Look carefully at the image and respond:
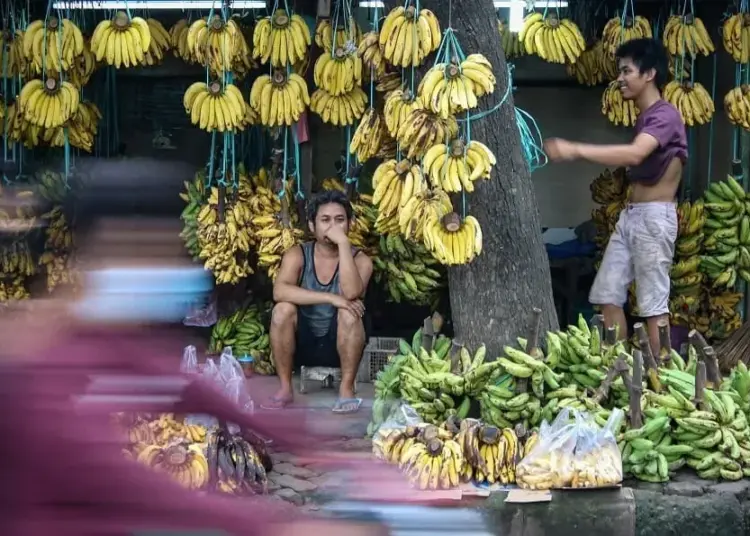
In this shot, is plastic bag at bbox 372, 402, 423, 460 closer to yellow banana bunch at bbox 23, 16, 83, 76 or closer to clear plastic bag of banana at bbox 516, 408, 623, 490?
clear plastic bag of banana at bbox 516, 408, 623, 490

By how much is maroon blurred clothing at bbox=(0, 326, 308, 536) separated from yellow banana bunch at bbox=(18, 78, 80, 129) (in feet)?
14.3

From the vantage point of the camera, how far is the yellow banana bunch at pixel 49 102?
5.69m

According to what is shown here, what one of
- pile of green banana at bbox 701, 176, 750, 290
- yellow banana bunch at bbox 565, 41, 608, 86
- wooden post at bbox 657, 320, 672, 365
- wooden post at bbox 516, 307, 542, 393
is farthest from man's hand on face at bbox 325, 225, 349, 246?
pile of green banana at bbox 701, 176, 750, 290

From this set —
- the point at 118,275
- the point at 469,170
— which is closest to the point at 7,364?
the point at 118,275

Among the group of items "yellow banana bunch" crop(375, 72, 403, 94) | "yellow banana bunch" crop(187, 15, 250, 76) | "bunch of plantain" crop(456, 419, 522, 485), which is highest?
"yellow banana bunch" crop(187, 15, 250, 76)

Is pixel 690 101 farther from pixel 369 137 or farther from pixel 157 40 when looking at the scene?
pixel 157 40

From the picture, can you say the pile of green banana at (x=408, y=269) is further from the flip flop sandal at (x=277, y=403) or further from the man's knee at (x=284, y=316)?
the flip flop sandal at (x=277, y=403)

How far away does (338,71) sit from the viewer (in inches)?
218

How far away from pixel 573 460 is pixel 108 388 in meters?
2.73

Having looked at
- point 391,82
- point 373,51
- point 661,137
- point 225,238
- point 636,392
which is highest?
point 373,51

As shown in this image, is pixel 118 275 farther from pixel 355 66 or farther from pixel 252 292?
pixel 252 292

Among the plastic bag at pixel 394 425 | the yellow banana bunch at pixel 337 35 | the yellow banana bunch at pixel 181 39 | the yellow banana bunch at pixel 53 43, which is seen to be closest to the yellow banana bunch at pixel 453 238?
the plastic bag at pixel 394 425

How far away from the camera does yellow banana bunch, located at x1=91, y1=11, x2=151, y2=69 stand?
5539 millimetres

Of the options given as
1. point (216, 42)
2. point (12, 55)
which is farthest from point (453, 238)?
point (12, 55)
